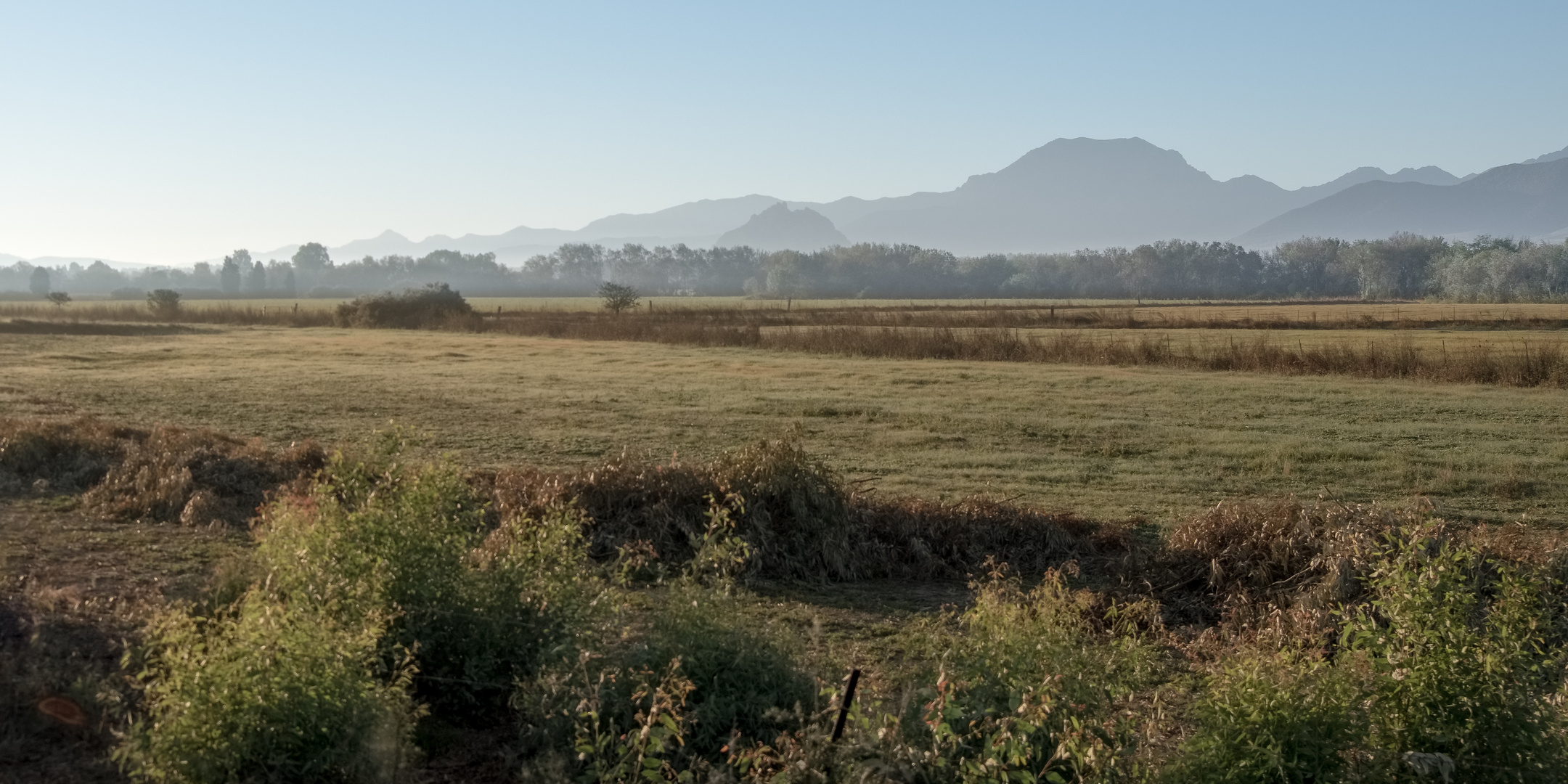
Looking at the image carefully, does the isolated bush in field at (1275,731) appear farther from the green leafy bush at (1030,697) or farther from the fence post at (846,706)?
the fence post at (846,706)

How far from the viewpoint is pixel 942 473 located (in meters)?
16.8

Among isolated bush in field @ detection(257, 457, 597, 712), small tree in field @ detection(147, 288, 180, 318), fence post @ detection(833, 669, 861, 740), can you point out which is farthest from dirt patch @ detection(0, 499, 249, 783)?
small tree in field @ detection(147, 288, 180, 318)

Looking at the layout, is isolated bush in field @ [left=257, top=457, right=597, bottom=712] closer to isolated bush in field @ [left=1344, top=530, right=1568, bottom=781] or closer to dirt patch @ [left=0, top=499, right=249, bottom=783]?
dirt patch @ [left=0, top=499, right=249, bottom=783]

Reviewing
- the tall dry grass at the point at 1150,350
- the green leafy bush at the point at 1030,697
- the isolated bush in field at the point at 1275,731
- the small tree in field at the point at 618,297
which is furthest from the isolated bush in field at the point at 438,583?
the small tree in field at the point at 618,297

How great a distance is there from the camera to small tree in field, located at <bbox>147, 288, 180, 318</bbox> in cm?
8219

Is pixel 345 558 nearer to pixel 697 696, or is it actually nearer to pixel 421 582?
pixel 421 582

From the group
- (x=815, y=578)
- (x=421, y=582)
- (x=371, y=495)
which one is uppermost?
(x=371, y=495)

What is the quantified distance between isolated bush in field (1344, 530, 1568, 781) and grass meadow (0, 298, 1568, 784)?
0.07ft

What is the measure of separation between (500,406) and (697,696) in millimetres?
19083

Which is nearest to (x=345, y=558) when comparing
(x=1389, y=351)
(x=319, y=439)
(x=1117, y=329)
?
(x=319, y=439)

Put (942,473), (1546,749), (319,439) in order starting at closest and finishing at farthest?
(1546,749)
(942,473)
(319,439)

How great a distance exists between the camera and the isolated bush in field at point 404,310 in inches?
2721

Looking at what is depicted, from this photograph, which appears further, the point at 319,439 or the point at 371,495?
the point at 319,439

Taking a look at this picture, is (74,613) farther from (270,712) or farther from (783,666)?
(783,666)
